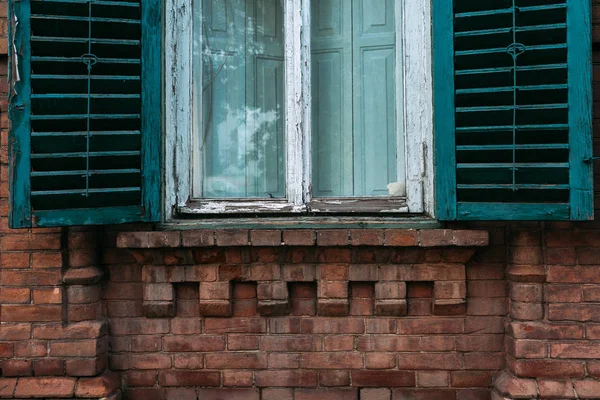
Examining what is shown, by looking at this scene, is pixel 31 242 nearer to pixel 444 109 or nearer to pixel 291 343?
pixel 291 343

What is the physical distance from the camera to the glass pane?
113 inches

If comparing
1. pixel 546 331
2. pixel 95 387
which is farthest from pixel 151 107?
pixel 546 331

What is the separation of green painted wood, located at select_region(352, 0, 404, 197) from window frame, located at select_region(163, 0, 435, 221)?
6 centimetres

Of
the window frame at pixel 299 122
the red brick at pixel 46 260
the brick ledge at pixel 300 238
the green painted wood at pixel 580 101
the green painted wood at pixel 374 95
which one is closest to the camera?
the green painted wood at pixel 580 101

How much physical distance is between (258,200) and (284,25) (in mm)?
925

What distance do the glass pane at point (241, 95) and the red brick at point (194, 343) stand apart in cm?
74

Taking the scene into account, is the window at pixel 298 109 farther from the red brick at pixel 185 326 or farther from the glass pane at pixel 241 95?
the red brick at pixel 185 326

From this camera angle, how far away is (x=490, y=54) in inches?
96.4

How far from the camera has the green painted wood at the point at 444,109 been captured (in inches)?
98.3

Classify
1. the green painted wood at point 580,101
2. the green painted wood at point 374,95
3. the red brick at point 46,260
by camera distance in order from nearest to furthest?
the green painted wood at point 580,101 → the red brick at point 46,260 → the green painted wood at point 374,95

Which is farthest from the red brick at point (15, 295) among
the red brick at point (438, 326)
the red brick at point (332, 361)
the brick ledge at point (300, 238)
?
the red brick at point (438, 326)

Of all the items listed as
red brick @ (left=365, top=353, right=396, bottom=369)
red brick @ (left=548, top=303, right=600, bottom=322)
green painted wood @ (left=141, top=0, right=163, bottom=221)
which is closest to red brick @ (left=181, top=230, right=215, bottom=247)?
green painted wood @ (left=141, top=0, right=163, bottom=221)

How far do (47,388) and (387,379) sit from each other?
159 cm

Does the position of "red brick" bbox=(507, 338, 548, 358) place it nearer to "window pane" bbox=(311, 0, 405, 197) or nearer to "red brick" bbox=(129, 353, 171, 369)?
"window pane" bbox=(311, 0, 405, 197)
